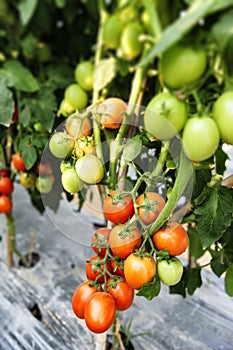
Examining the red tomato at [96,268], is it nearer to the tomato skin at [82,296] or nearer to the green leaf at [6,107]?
the tomato skin at [82,296]

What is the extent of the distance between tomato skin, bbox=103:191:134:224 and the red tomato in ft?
0.25

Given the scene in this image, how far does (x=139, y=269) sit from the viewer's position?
44 cm

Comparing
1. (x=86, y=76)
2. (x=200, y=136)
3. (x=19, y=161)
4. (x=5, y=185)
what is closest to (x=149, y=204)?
(x=200, y=136)

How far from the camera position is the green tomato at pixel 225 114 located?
0.95 ft

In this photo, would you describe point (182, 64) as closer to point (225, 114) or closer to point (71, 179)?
point (225, 114)

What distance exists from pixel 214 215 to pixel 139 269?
0.48 feet

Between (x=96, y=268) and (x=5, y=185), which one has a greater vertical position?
(x=96, y=268)

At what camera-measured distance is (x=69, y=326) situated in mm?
918

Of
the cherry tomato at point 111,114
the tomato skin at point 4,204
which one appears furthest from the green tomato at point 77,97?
the tomato skin at point 4,204

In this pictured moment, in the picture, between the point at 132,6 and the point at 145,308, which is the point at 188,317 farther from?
the point at 132,6

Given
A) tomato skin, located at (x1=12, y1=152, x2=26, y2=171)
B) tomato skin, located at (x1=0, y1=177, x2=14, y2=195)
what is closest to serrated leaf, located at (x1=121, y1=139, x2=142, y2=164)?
tomato skin, located at (x1=12, y1=152, x2=26, y2=171)

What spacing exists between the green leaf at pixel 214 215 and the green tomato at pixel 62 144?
0.70 ft

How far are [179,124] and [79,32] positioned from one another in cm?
86

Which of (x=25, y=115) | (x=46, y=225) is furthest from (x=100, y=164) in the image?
(x=46, y=225)
